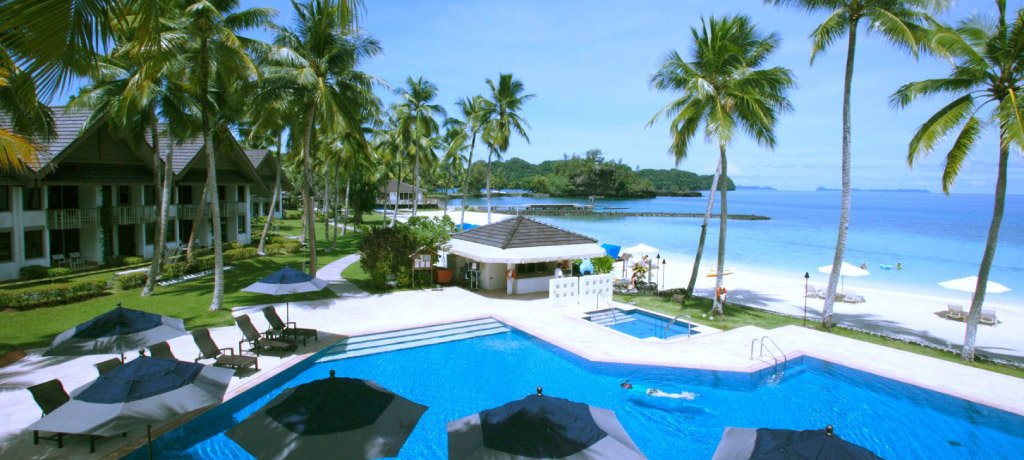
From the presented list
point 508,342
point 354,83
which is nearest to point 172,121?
point 354,83

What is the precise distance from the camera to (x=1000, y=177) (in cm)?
1284

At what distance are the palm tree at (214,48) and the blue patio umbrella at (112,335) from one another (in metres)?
6.16

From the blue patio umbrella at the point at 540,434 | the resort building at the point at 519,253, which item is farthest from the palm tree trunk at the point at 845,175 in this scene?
the blue patio umbrella at the point at 540,434

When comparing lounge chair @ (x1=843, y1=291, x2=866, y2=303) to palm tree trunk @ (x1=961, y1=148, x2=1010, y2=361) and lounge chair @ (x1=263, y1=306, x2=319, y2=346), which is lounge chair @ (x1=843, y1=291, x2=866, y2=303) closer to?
palm tree trunk @ (x1=961, y1=148, x2=1010, y2=361)

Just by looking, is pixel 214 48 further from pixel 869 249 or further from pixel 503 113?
pixel 869 249

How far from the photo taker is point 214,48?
15453 millimetres

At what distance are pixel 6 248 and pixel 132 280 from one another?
6429 millimetres

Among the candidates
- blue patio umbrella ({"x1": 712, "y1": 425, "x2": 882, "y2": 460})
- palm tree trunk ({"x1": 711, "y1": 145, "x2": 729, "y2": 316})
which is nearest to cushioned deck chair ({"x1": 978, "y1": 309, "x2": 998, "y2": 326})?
palm tree trunk ({"x1": 711, "y1": 145, "x2": 729, "y2": 316})

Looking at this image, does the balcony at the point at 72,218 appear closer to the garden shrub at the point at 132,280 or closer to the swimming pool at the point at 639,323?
the garden shrub at the point at 132,280

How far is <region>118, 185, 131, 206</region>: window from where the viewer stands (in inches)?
1054

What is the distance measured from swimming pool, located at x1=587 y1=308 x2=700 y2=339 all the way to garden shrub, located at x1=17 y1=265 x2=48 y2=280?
70.2 ft

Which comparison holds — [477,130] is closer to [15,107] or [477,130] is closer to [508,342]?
[508,342]

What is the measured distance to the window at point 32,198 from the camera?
21781 millimetres

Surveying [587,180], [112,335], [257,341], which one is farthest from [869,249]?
[587,180]
